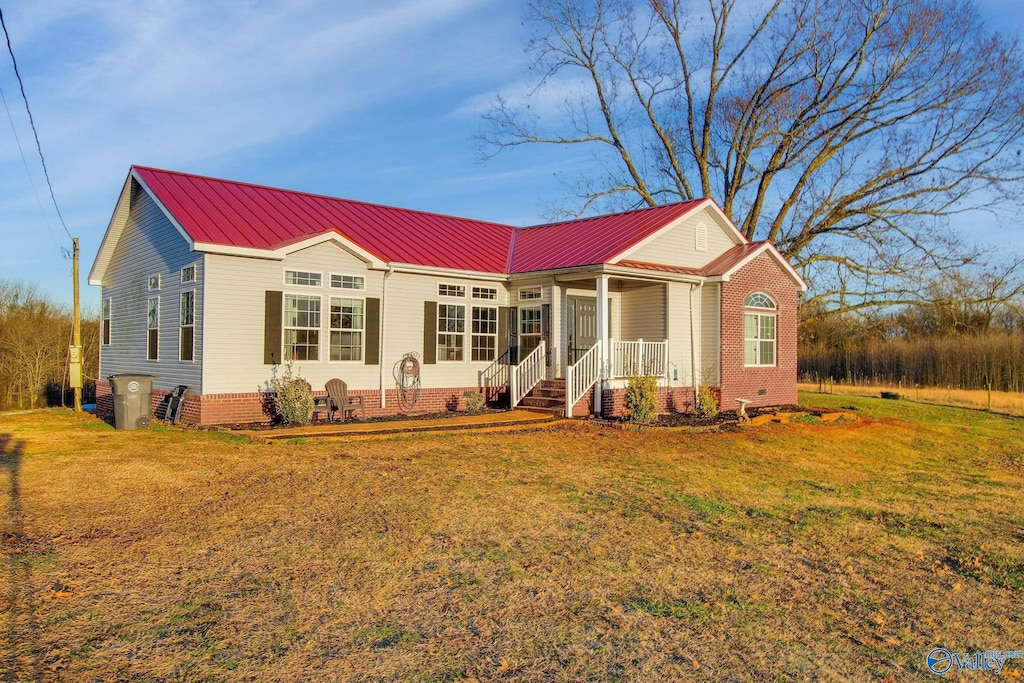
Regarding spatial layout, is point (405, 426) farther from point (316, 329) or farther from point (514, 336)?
point (514, 336)

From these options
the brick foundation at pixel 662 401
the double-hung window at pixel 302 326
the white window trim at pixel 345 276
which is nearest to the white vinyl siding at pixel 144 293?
the double-hung window at pixel 302 326

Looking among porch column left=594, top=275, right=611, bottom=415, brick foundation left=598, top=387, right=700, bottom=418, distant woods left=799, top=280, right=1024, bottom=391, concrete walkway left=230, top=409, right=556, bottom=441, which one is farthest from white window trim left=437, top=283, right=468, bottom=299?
distant woods left=799, top=280, right=1024, bottom=391

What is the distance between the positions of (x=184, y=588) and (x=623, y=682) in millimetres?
3188

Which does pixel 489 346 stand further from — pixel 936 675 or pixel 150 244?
pixel 936 675

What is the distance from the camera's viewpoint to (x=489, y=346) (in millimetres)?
17906

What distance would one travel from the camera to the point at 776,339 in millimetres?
19359

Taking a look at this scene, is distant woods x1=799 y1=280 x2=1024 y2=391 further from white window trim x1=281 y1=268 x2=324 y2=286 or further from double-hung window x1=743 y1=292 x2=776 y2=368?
white window trim x1=281 y1=268 x2=324 y2=286

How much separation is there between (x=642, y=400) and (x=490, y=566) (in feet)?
31.7

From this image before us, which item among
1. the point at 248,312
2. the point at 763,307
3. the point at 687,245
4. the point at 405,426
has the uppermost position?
the point at 687,245

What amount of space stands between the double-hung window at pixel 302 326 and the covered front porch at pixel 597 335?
4.44 m

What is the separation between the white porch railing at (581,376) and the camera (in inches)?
622

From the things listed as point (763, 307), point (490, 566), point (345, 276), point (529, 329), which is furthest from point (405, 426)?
point (763, 307)

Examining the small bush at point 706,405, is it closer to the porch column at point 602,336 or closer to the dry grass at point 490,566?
the porch column at point 602,336

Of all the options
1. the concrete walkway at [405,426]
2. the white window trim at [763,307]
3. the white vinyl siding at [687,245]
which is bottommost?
the concrete walkway at [405,426]
